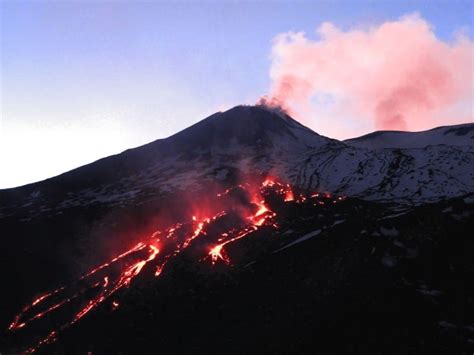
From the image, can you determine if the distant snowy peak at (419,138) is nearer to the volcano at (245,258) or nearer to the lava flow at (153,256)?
the volcano at (245,258)

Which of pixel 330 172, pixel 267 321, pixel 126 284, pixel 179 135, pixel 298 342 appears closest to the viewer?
pixel 298 342

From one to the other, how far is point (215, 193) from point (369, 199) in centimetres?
1451

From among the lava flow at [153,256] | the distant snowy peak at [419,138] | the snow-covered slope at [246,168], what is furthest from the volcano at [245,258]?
the distant snowy peak at [419,138]

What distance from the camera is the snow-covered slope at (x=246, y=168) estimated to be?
59.5 metres

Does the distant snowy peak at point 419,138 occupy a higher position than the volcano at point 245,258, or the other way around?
the distant snowy peak at point 419,138

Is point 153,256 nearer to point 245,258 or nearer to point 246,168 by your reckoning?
point 245,258

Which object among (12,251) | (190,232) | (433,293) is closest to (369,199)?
(190,232)

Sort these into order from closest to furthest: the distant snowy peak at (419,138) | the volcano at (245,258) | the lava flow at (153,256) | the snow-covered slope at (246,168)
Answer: the volcano at (245,258)
the lava flow at (153,256)
the snow-covered slope at (246,168)
the distant snowy peak at (419,138)

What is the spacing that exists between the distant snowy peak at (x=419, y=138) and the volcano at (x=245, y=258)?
77.2 ft

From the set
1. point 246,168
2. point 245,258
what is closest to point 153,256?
point 245,258

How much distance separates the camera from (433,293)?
31328mm

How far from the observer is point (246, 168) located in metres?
67.9

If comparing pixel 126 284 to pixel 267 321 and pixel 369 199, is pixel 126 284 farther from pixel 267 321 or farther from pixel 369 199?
pixel 369 199

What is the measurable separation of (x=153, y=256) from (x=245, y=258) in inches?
282
